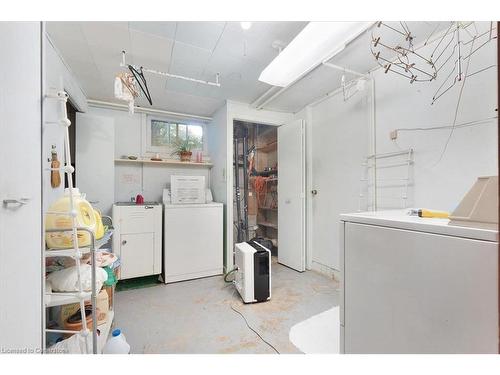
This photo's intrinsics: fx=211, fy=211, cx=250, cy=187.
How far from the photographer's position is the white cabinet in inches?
101

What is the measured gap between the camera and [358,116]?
2420 millimetres

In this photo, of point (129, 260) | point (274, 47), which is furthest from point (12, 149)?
point (129, 260)

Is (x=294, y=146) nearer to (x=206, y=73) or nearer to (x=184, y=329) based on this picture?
(x=206, y=73)

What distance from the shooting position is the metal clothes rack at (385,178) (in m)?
1.93

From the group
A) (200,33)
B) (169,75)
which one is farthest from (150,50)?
(200,33)

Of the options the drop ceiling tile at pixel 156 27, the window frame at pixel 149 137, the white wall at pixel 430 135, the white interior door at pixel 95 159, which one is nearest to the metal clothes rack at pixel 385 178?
the white wall at pixel 430 135

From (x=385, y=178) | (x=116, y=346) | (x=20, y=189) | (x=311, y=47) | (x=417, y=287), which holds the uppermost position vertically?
(x=311, y=47)

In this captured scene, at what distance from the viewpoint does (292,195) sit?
10.3ft

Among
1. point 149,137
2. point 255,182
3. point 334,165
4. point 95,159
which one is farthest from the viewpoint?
point 255,182

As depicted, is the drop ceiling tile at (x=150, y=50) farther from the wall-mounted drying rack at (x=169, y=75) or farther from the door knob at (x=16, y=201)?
the door knob at (x=16, y=201)

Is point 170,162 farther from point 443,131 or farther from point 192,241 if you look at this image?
point 443,131

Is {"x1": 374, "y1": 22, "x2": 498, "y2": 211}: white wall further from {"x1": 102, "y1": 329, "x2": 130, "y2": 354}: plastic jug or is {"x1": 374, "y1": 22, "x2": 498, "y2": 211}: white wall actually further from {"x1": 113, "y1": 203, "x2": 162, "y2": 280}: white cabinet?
{"x1": 113, "y1": 203, "x2": 162, "y2": 280}: white cabinet

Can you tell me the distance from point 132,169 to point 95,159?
2.05 ft
